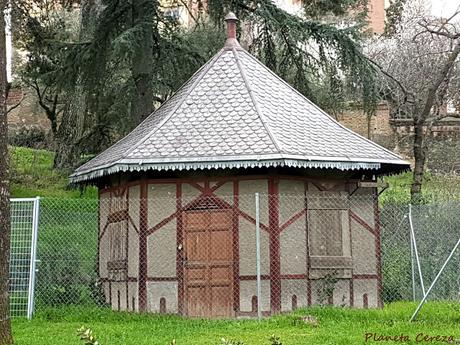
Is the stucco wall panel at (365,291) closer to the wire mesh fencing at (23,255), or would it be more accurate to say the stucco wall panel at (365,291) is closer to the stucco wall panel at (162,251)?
the stucco wall panel at (162,251)

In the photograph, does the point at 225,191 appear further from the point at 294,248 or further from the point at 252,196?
the point at 294,248

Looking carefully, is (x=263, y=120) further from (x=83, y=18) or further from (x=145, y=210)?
(x=83, y=18)

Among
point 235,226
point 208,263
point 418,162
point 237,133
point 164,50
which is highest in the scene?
point 164,50

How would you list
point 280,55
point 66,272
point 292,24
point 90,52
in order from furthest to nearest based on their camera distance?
point 280,55
point 90,52
point 292,24
point 66,272

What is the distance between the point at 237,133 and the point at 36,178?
15.0 meters

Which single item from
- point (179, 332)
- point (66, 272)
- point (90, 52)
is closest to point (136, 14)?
point (90, 52)

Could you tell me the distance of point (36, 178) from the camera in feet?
89.2

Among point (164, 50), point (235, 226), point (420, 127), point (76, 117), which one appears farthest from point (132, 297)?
point (76, 117)

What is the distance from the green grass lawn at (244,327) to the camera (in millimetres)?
10445

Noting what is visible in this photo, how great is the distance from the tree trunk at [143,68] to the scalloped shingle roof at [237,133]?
2.18 meters

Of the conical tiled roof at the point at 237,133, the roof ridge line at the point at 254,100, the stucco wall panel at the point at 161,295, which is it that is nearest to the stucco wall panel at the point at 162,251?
the stucco wall panel at the point at 161,295

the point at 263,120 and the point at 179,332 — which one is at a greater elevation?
the point at 263,120

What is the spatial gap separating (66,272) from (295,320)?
5604 mm

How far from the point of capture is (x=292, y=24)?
17.8 metres
